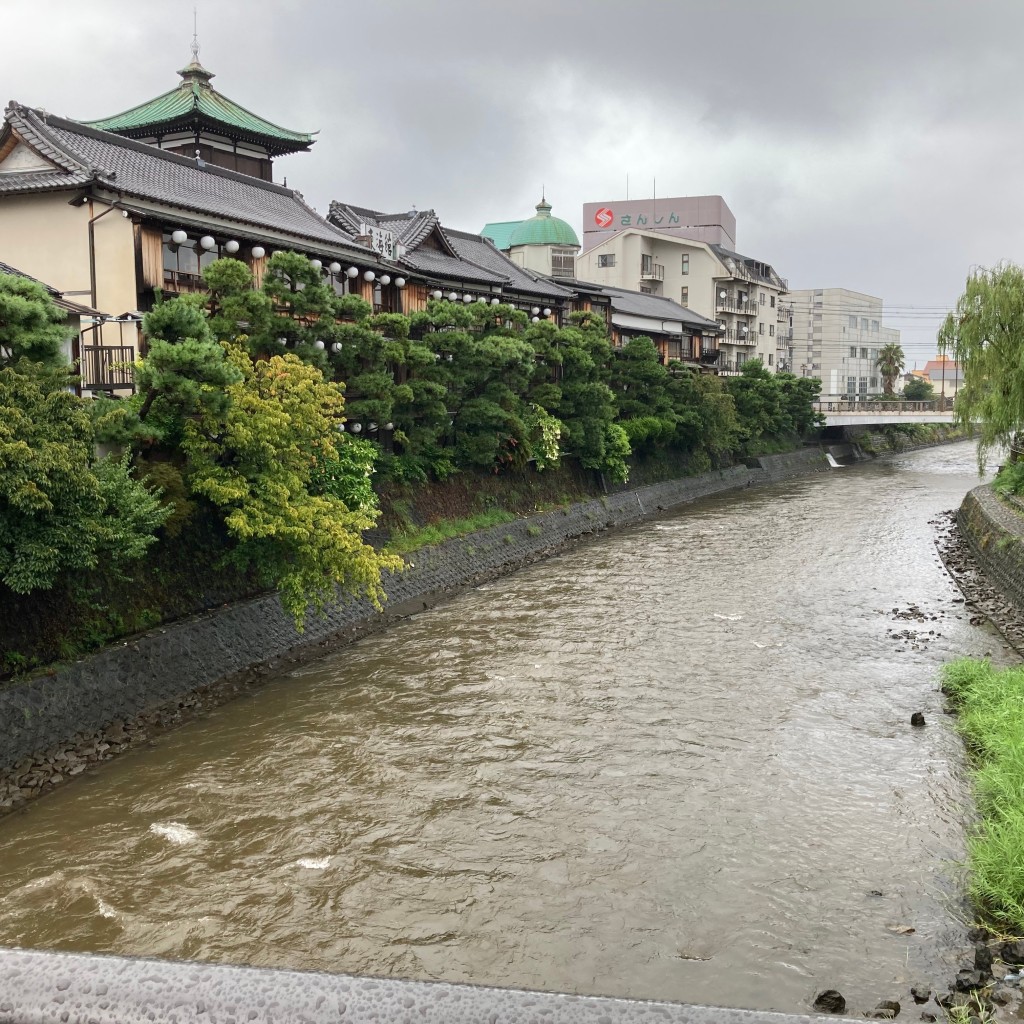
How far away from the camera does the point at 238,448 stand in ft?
58.7

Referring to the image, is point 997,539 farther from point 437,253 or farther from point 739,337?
point 739,337

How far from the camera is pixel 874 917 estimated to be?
9734mm

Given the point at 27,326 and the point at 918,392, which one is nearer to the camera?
the point at 27,326

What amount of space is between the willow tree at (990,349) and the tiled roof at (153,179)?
19.8 m

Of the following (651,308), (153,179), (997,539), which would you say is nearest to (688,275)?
(651,308)

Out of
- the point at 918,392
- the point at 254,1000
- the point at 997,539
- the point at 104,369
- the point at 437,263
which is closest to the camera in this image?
the point at 254,1000

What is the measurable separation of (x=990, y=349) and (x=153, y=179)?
83.5 feet

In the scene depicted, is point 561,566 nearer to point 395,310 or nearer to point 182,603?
point 395,310

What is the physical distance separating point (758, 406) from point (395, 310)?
89.3 ft

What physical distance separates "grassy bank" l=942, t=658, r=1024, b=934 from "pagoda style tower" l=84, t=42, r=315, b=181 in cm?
3266

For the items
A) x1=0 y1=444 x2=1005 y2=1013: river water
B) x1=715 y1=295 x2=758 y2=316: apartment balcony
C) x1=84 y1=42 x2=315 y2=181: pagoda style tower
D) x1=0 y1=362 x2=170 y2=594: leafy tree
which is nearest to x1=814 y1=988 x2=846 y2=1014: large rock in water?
x1=0 y1=444 x2=1005 y2=1013: river water

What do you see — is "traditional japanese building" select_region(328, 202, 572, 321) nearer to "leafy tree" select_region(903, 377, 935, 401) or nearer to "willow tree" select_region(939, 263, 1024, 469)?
"willow tree" select_region(939, 263, 1024, 469)

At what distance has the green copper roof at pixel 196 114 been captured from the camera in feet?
119

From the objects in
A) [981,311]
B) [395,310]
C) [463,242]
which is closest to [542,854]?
[395,310]
